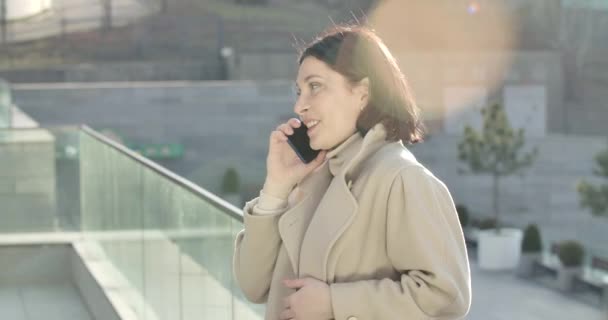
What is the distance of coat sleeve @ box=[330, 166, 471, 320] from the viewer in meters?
2.51

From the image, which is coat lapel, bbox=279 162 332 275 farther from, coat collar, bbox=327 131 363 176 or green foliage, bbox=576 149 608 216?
green foliage, bbox=576 149 608 216

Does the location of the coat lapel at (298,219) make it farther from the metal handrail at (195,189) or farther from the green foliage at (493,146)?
the green foliage at (493,146)

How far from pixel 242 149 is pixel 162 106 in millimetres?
1939

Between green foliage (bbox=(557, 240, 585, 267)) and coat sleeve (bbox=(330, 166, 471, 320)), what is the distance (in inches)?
803

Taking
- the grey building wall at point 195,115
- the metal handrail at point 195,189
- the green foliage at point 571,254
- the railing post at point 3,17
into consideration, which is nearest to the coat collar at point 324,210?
the metal handrail at point 195,189

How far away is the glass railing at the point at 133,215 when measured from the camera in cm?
489

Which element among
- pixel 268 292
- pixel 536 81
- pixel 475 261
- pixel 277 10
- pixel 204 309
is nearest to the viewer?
pixel 268 292

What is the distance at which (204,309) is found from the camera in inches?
199

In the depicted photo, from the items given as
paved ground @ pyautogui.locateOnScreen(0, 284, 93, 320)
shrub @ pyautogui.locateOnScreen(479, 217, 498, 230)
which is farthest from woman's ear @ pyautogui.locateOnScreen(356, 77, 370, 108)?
shrub @ pyautogui.locateOnScreen(479, 217, 498, 230)

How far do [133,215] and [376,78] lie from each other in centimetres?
498

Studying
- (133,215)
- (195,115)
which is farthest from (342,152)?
(195,115)

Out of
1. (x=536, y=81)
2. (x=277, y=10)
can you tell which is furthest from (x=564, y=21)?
(x=277, y=10)

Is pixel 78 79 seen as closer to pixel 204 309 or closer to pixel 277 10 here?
pixel 277 10

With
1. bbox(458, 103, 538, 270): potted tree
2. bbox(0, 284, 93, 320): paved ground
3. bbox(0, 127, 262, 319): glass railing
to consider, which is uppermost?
bbox(0, 127, 262, 319): glass railing
